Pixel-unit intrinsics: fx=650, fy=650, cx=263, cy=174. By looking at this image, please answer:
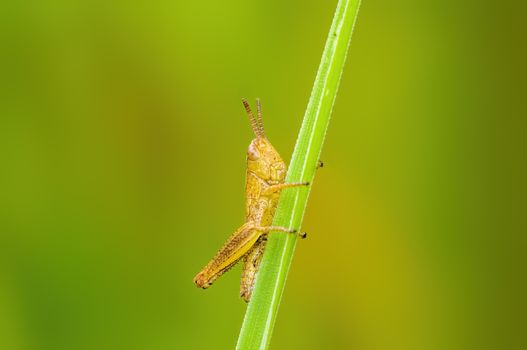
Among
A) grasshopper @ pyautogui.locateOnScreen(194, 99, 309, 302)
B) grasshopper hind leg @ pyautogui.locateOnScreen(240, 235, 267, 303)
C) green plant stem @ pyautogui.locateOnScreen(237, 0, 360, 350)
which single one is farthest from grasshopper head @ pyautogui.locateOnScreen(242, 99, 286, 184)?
green plant stem @ pyautogui.locateOnScreen(237, 0, 360, 350)

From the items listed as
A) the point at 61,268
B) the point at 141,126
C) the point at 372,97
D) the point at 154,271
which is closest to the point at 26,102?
the point at 141,126

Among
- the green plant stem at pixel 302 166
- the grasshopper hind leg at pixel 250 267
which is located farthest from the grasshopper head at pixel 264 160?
the green plant stem at pixel 302 166

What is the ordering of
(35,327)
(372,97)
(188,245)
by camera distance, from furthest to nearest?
(372,97), (188,245), (35,327)

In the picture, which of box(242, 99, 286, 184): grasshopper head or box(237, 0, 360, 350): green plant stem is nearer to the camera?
box(237, 0, 360, 350): green plant stem

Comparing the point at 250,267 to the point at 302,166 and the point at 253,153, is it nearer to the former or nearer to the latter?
the point at 253,153

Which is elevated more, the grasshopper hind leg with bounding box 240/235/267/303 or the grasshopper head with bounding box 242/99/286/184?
the grasshopper head with bounding box 242/99/286/184

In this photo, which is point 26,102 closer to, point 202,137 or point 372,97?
point 202,137

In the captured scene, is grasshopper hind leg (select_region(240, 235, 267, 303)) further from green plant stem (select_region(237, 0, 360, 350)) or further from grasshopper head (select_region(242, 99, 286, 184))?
green plant stem (select_region(237, 0, 360, 350))

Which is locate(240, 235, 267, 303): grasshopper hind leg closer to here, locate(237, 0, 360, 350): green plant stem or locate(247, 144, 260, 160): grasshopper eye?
locate(247, 144, 260, 160): grasshopper eye
